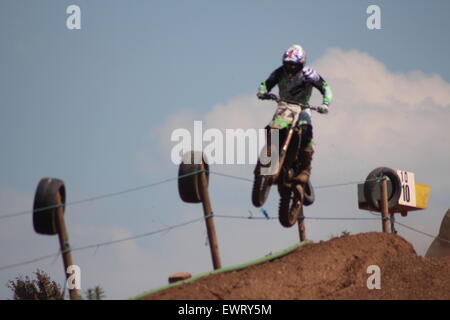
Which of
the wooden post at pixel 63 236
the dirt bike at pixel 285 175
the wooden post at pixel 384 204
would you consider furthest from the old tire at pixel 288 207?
the wooden post at pixel 63 236

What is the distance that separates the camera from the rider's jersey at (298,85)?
15.5 metres

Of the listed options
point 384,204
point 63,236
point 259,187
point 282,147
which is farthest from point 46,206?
point 384,204

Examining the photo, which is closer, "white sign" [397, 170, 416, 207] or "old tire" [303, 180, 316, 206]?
"old tire" [303, 180, 316, 206]

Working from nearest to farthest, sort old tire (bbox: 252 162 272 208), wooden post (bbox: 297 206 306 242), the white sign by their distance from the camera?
old tire (bbox: 252 162 272 208)
wooden post (bbox: 297 206 306 242)
the white sign

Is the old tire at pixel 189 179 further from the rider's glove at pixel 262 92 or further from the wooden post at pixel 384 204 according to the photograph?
the wooden post at pixel 384 204

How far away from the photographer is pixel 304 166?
613 inches

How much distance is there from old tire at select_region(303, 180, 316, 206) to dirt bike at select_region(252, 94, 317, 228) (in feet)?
1.07

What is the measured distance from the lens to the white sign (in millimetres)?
19812

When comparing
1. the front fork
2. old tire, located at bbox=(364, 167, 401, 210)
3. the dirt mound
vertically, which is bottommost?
the dirt mound

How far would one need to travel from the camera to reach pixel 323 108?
15.4 meters

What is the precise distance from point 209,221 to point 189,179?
844 millimetres

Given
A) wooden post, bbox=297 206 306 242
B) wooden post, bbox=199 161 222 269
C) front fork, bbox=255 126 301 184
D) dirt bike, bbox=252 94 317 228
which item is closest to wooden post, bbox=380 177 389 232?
wooden post, bbox=297 206 306 242

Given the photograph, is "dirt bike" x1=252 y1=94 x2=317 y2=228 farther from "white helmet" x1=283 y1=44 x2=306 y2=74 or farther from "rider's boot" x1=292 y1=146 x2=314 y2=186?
"white helmet" x1=283 y1=44 x2=306 y2=74
